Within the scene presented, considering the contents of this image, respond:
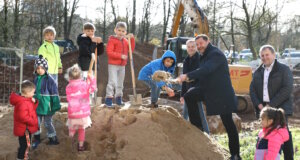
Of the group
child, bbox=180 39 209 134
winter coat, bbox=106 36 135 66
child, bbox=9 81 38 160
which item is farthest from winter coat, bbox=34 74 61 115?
child, bbox=180 39 209 134

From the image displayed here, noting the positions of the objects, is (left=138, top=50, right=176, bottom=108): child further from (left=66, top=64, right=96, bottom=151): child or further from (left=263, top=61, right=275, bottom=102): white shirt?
(left=263, top=61, right=275, bottom=102): white shirt

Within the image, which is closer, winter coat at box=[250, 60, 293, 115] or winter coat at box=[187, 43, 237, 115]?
winter coat at box=[250, 60, 293, 115]

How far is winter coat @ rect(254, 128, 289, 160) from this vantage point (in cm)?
369

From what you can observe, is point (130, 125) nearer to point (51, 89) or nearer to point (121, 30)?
point (51, 89)

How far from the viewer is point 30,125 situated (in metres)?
4.20

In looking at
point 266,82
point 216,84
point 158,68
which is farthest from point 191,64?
point 266,82

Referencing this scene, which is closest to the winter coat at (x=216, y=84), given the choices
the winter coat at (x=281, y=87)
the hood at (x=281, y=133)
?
the winter coat at (x=281, y=87)

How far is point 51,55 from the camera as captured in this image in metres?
5.61

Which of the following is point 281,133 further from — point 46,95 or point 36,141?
point 36,141

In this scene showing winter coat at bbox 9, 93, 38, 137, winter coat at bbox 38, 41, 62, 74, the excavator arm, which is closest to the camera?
winter coat at bbox 9, 93, 38, 137

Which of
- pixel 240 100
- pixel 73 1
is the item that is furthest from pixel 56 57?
pixel 73 1

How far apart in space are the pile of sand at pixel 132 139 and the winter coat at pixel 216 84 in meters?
0.59

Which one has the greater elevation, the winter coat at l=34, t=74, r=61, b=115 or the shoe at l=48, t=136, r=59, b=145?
the winter coat at l=34, t=74, r=61, b=115

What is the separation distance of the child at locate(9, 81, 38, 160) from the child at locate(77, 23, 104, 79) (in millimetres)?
1617
